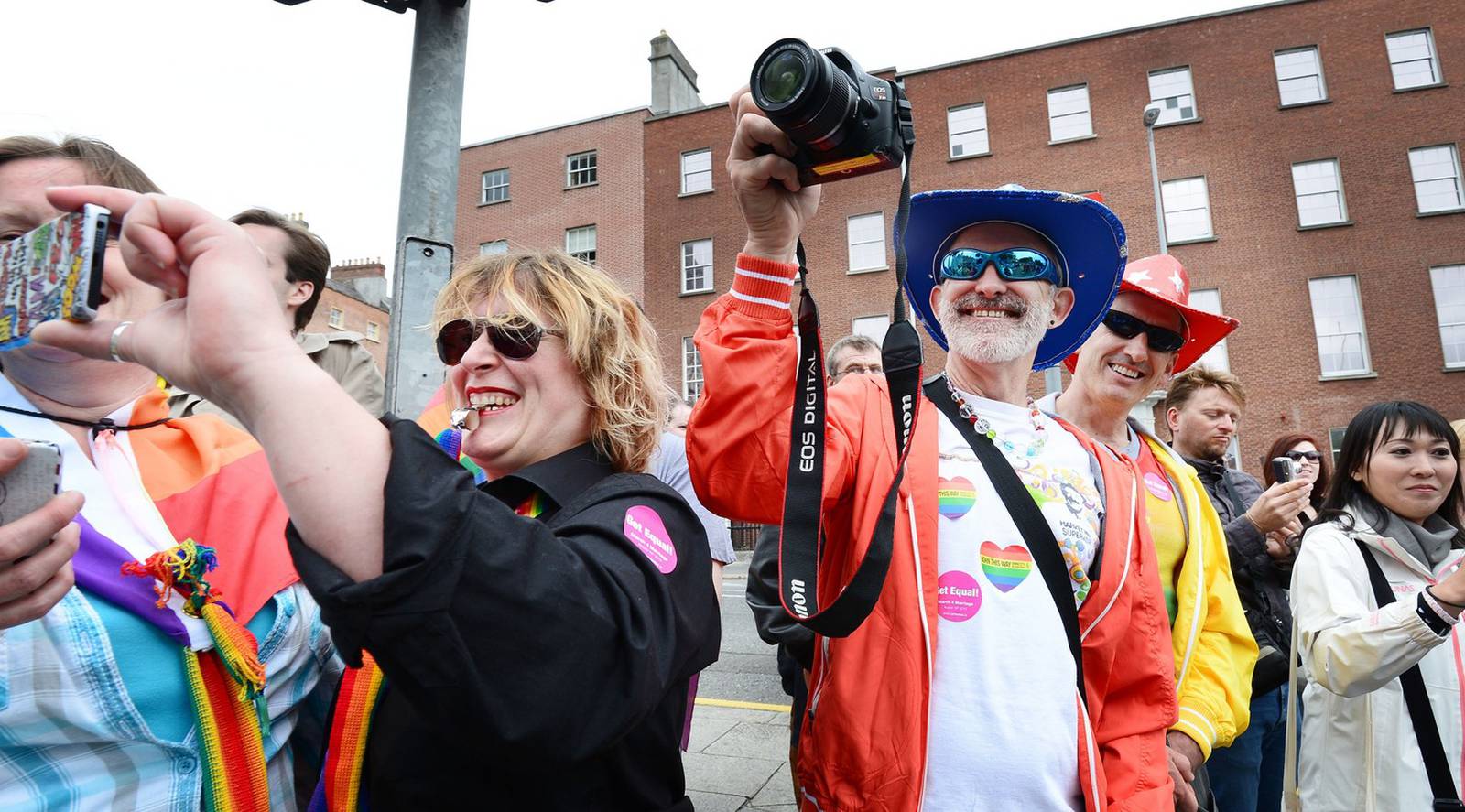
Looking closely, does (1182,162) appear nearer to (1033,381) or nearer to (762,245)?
(1033,381)

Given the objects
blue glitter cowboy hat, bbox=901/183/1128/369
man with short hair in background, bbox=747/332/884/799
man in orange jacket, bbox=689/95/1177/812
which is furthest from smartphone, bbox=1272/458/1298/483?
man with short hair in background, bbox=747/332/884/799

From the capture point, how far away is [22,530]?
0.86 metres

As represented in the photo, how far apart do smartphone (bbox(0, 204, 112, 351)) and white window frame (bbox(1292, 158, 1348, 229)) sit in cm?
2203

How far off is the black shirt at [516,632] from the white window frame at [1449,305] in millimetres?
21765

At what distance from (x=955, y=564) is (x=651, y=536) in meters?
0.87

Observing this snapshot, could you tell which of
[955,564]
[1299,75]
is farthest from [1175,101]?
[955,564]

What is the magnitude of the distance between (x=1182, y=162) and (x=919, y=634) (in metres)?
20.9

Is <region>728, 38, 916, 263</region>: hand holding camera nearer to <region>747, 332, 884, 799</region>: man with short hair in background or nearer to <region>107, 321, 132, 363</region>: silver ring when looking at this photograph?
<region>107, 321, 132, 363</region>: silver ring

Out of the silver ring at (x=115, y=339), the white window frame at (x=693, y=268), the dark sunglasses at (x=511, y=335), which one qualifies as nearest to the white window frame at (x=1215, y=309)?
the white window frame at (x=693, y=268)

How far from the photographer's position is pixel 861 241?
20.9 meters

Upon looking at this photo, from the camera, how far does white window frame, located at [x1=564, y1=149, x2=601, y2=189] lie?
79.6 ft

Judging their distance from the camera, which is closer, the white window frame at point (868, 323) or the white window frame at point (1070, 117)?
the white window frame at point (1070, 117)

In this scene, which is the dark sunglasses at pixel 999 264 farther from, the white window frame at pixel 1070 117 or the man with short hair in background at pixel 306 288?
the white window frame at pixel 1070 117

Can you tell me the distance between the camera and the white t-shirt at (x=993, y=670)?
1.59 meters
